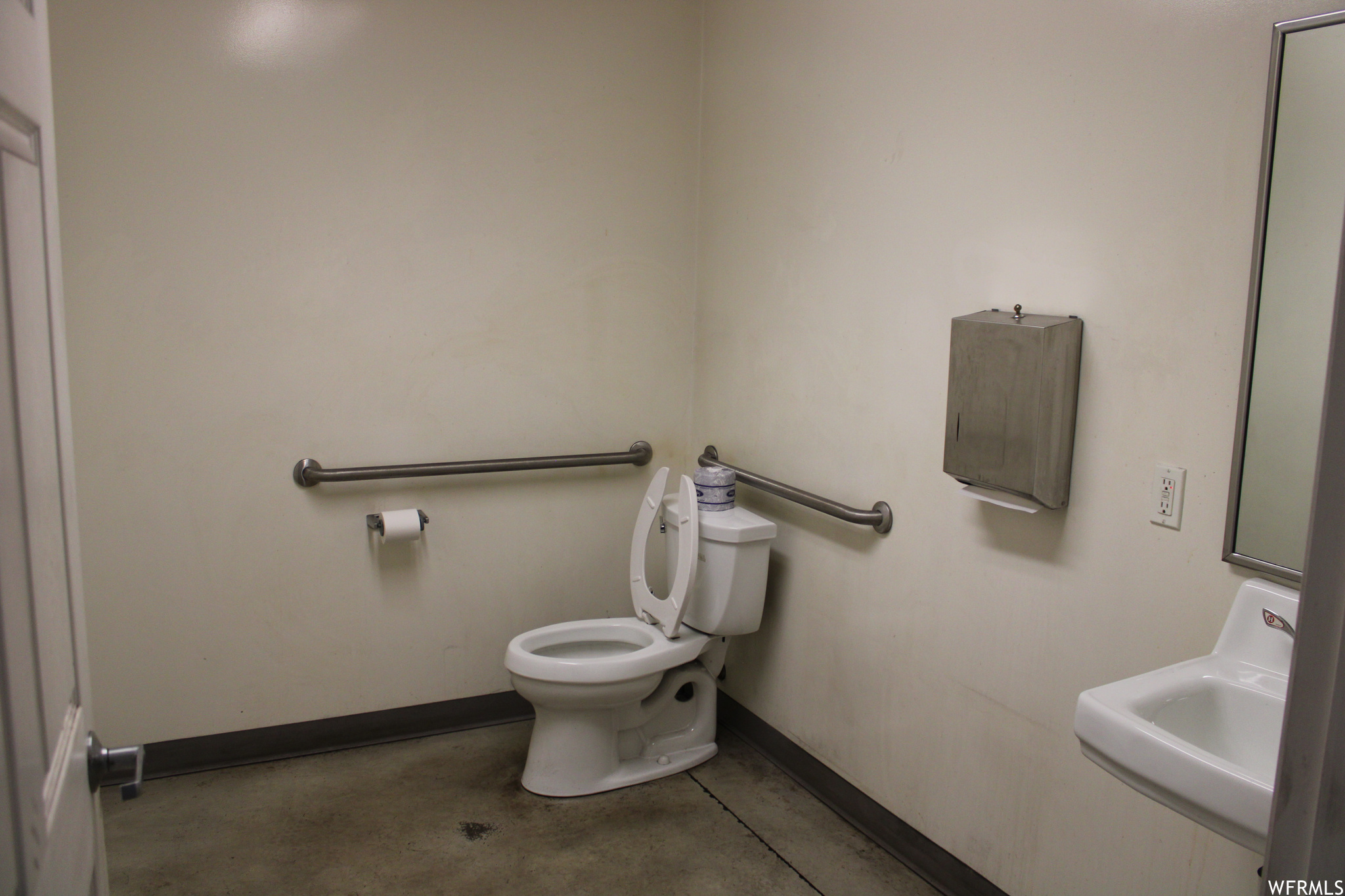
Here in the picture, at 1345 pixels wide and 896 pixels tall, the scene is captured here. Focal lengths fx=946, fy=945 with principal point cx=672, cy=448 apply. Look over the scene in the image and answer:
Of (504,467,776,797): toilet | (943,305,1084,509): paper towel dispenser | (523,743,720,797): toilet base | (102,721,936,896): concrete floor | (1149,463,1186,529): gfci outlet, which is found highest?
(943,305,1084,509): paper towel dispenser

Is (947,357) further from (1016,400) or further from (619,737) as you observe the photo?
(619,737)

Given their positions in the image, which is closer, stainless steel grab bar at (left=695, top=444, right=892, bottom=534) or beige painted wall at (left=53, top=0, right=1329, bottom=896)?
beige painted wall at (left=53, top=0, right=1329, bottom=896)

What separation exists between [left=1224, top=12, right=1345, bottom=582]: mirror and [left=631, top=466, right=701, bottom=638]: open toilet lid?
1.32m

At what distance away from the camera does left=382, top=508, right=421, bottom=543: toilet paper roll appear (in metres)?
2.63

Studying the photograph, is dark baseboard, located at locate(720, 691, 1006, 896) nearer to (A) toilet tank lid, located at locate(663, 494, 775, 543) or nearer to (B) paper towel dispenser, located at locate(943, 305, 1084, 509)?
(A) toilet tank lid, located at locate(663, 494, 775, 543)

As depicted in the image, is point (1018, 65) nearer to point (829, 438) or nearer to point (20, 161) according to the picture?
point (829, 438)

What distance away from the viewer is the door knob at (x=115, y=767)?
0.89 meters

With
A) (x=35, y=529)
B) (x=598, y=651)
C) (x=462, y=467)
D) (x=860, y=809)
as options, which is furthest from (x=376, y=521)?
(x=35, y=529)

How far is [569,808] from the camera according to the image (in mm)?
2490

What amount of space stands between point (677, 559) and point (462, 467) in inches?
26.7

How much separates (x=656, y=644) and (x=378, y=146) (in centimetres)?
156

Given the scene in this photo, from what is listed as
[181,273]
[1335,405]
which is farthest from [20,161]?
[181,273]

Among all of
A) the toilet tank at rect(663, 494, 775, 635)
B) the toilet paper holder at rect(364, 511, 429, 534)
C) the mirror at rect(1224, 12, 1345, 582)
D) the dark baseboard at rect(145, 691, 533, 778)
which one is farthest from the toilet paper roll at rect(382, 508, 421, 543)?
the mirror at rect(1224, 12, 1345, 582)

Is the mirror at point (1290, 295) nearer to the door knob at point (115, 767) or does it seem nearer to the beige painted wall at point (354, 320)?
the door knob at point (115, 767)
